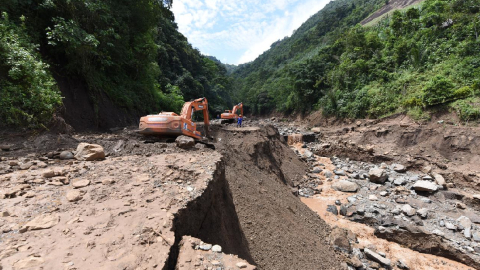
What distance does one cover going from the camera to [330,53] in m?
29.3

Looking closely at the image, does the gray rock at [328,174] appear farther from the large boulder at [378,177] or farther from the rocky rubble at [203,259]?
the rocky rubble at [203,259]

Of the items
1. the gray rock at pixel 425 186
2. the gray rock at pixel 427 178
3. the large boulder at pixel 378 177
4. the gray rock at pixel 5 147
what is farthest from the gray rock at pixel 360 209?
the gray rock at pixel 5 147

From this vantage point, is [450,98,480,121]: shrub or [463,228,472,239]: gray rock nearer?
[463,228,472,239]: gray rock

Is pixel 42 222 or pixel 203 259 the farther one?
Answer: pixel 42 222

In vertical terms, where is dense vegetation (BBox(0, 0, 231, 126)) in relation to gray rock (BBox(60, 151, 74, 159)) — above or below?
above

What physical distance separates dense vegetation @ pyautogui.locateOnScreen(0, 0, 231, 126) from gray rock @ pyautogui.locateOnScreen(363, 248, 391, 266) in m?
9.67

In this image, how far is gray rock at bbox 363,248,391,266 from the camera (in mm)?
5332

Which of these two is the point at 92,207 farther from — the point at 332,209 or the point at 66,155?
the point at 332,209

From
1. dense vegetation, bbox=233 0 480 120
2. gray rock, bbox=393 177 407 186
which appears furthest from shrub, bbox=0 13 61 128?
dense vegetation, bbox=233 0 480 120

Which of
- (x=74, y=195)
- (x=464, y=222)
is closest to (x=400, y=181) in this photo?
(x=464, y=222)

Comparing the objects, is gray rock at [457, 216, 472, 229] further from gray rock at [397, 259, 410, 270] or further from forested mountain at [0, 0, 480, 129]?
forested mountain at [0, 0, 480, 129]

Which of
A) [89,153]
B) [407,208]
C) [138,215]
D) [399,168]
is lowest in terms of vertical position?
[407,208]

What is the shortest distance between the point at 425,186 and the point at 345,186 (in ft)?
10.1

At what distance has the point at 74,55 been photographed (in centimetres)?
856
